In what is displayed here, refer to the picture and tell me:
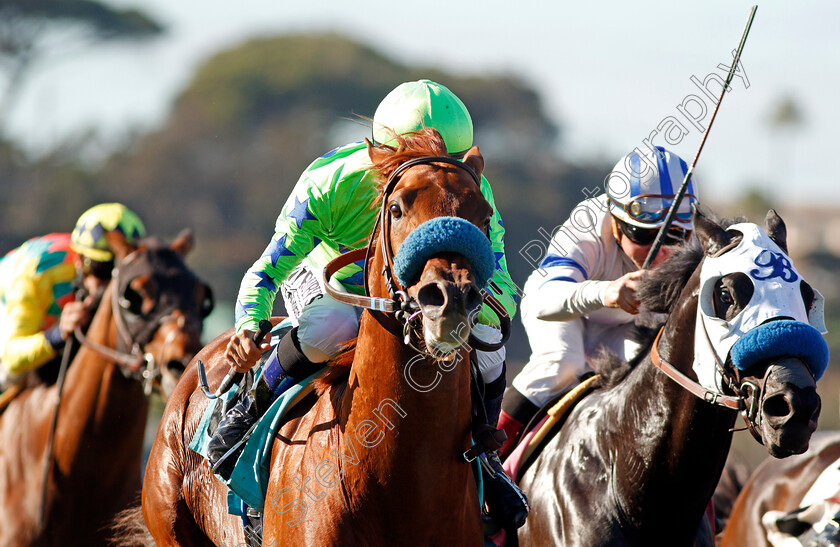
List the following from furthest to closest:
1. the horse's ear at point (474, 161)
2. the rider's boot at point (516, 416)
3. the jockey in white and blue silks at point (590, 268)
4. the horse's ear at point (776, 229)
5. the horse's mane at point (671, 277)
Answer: the rider's boot at point (516, 416) < the jockey in white and blue silks at point (590, 268) < the horse's mane at point (671, 277) < the horse's ear at point (776, 229) < the horse's ear at point (474, 161)

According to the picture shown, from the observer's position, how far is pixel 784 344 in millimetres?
3672

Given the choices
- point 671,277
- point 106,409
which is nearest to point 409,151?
point 671,277

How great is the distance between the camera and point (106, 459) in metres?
6.48

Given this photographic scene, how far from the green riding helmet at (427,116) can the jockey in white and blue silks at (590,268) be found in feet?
3.54

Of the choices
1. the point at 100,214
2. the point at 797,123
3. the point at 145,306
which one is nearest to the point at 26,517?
the point at 145,306

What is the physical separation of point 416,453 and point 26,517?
3934mm

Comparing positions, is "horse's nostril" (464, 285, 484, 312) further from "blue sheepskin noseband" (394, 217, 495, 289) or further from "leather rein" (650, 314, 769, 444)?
"leather rein" (650, 314, 769, 444)

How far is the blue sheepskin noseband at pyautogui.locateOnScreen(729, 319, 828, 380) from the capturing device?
12.1ft

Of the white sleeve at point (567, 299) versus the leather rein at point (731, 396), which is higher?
the leather rein at point (731, 396)

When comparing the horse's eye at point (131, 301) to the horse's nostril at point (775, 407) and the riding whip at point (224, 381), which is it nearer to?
the riding whip at point (224, 381)

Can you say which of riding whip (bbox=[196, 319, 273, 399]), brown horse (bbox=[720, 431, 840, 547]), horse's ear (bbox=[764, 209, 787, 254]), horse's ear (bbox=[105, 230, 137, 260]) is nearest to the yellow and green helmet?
horse's ear (bbox=[105, 230, 137, 260])

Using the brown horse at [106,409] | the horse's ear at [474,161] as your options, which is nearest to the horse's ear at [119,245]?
the brown horse at [106,409]

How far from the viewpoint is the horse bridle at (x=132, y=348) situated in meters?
6.38

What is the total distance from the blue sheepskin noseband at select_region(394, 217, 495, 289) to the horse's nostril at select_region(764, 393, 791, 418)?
1199 mm
